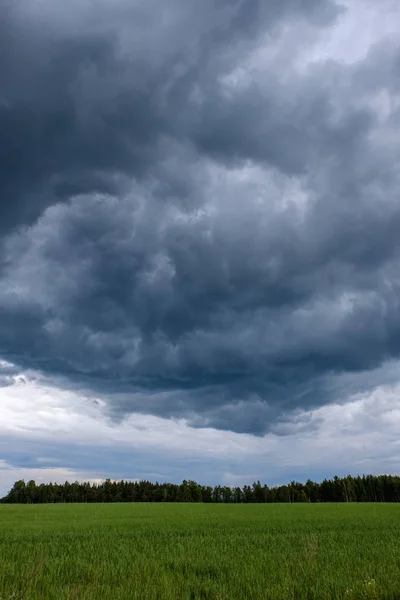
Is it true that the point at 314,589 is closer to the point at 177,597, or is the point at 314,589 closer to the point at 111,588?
the point at 177,597

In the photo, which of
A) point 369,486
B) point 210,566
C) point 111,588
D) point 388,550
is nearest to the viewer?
point 111,588

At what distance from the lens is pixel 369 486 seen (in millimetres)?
160250

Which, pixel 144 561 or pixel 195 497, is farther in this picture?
pixel 195 497

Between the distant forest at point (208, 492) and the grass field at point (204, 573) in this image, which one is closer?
the grass field at point (204, 573)

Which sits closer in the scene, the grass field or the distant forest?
the grass field

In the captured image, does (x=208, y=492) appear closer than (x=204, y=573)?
No

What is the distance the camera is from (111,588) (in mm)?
9469

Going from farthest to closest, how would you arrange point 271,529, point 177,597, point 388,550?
point 271,529, point 388,550, point 177,597

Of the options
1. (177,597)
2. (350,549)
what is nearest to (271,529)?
(350,549)

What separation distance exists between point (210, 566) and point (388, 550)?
7.28 metres

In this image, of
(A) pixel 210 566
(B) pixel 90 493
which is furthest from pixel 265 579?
(B) pixel 90 493

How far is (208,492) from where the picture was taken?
167 m

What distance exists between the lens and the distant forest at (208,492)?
15838cm

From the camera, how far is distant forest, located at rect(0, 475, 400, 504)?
15838 cm
